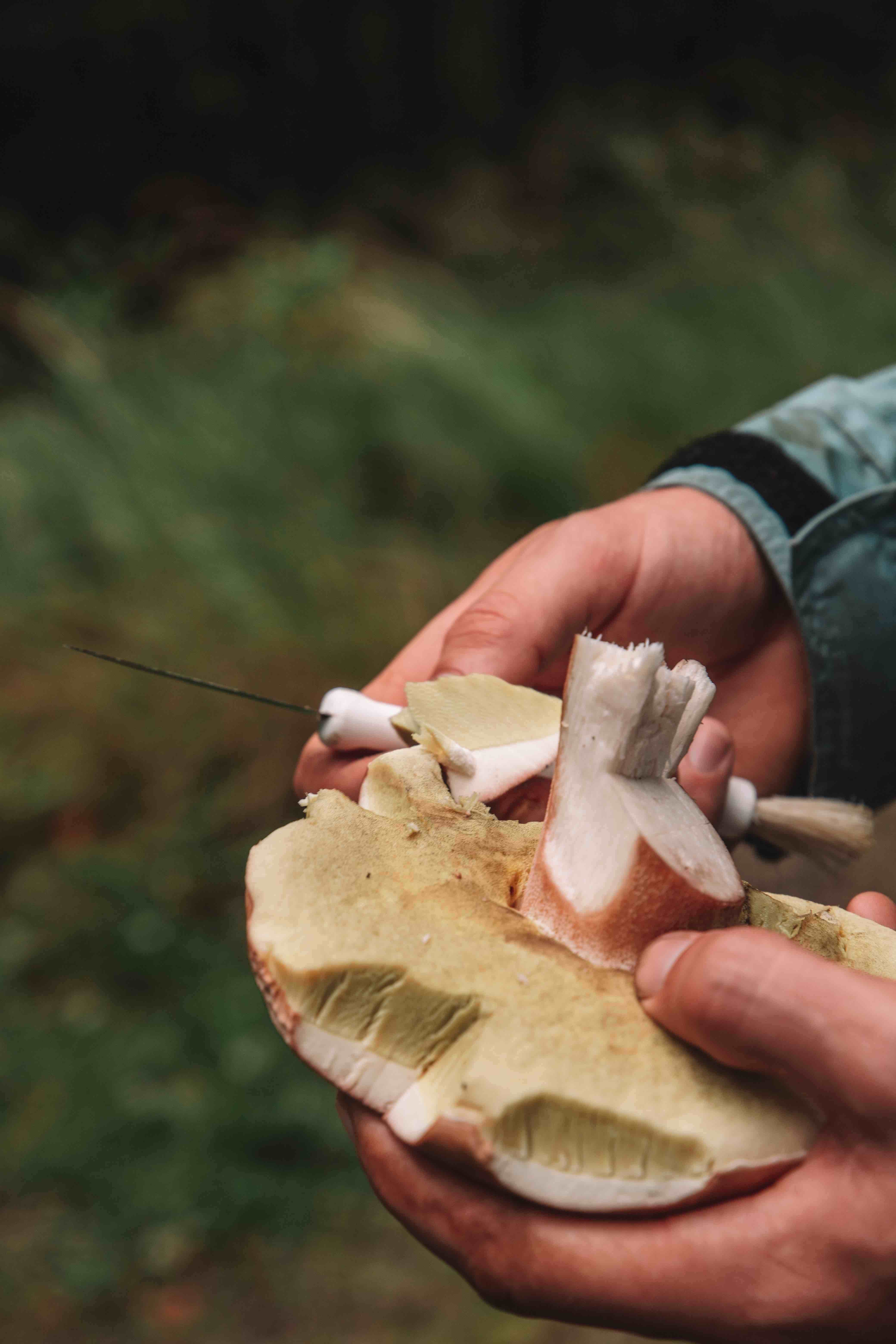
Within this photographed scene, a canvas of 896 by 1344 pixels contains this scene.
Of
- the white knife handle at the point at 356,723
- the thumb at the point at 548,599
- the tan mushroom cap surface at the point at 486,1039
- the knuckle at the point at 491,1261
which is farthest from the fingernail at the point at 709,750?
the knuckle at the point at 491,1261

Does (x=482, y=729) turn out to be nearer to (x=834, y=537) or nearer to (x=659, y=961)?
(x=659, y=961)

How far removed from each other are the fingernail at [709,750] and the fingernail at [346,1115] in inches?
20.0

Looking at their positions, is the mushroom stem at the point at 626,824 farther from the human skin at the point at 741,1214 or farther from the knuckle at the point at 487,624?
the knuckle at the point at 487,624

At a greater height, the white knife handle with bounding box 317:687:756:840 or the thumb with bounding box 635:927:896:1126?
the thumb with bounding box 635:927:896:1126

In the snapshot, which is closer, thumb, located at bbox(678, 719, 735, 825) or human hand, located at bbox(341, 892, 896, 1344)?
human hand, located at bbox(341, 892, 896, 1344)

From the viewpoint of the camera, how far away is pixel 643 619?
1.18 metres

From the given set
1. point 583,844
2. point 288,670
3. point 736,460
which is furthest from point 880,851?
point 583,844

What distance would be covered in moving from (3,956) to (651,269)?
2.53 m

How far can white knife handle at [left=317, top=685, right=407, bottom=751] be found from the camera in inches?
34.1

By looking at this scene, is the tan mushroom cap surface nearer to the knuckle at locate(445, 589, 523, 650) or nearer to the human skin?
the human skin

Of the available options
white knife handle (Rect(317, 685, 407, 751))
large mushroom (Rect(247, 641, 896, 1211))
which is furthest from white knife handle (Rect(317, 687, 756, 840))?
large mushroom (Rect(247, 641, 896, 1211))

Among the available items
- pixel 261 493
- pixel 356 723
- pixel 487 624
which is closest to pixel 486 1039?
pixel 356 723

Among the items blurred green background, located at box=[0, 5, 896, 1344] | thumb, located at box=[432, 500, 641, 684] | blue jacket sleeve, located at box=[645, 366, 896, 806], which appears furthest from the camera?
blurred green background, located at box=[0, 5, 896, 1344]

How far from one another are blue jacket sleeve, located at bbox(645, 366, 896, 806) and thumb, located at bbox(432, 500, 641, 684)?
7.9 inches
